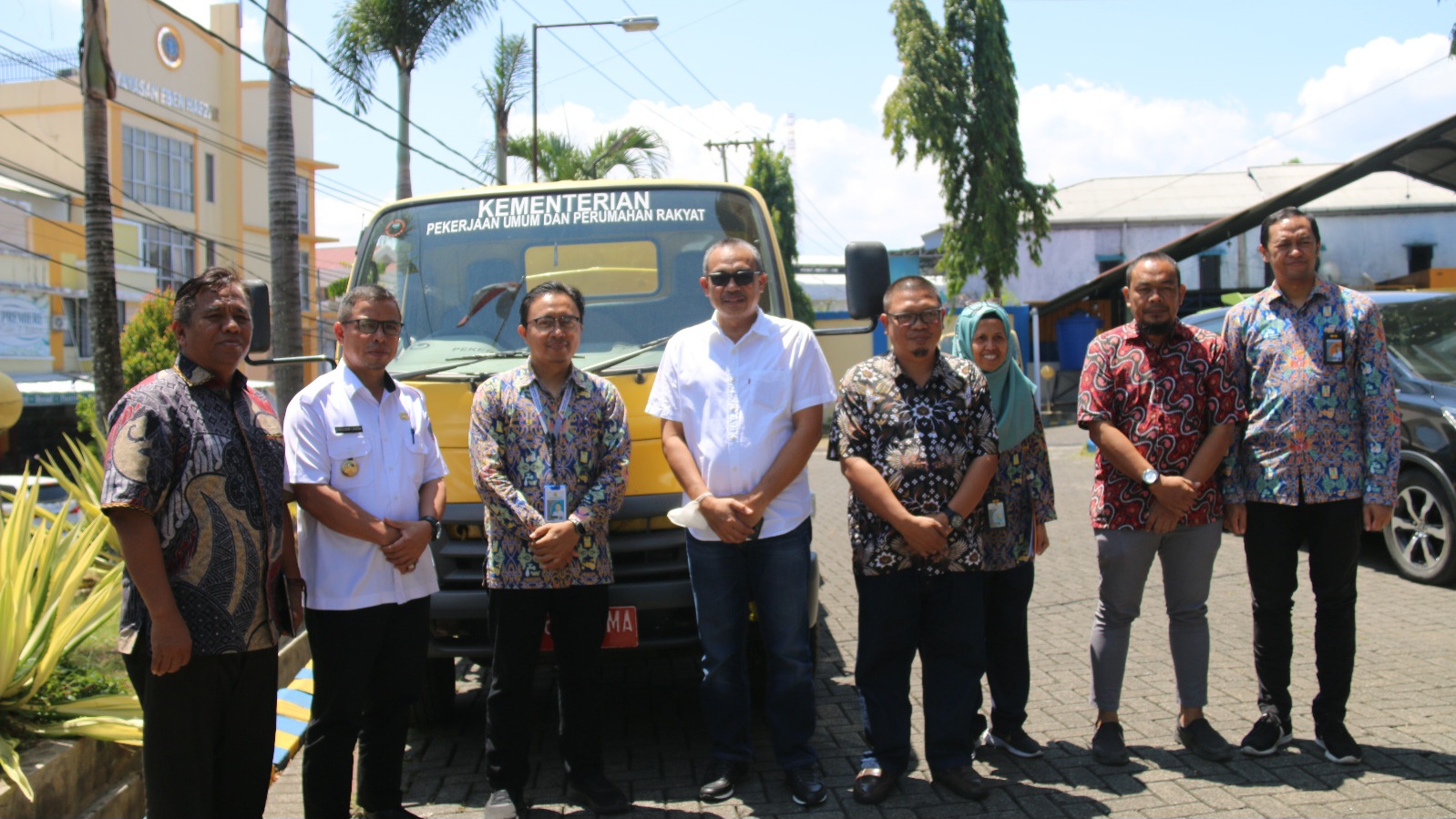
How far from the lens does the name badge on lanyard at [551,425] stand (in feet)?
12.7

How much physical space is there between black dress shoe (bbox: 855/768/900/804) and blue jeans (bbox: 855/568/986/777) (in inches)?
0.8

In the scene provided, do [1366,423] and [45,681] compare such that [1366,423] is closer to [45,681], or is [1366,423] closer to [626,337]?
[626,337]

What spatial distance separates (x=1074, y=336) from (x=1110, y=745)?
74.6 ft

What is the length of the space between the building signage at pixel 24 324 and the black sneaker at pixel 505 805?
87.8 feet

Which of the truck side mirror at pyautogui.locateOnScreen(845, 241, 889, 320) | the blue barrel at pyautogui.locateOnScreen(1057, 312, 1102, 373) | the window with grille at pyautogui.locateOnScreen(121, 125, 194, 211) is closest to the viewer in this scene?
the truck side mirror at pyautogui.locateOnScreen(845, 241, 889, 320)

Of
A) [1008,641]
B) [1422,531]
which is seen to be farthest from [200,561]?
[1422,531]

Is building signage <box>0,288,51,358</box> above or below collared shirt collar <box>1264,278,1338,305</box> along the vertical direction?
above

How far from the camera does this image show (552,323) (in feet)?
12.7

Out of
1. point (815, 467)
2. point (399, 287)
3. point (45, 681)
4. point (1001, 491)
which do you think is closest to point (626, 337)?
point (399, 287)

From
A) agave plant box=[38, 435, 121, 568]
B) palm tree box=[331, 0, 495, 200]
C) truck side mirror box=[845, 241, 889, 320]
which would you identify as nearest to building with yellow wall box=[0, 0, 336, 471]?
palm tree box=[331, 0, 495, 200]

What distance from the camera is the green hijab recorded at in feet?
13.8

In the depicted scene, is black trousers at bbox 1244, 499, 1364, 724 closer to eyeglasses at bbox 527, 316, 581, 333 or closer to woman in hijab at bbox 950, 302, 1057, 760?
woman in hijab at bbox 950, 302, 1057, 760

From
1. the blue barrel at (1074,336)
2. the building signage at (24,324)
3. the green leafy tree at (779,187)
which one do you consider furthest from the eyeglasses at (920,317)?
the green leafy tree at (779,187)

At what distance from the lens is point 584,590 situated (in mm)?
3850
